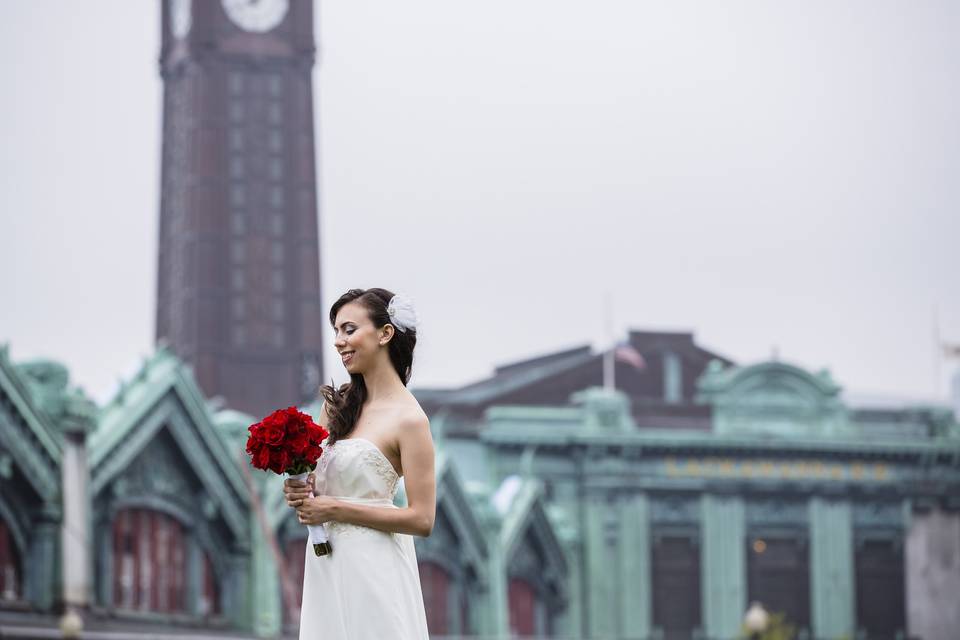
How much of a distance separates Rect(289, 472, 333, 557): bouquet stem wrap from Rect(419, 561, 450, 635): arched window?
4736cm

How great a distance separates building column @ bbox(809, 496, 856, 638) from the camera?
66.5 m

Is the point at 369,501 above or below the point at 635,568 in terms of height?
below

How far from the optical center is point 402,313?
882 cm

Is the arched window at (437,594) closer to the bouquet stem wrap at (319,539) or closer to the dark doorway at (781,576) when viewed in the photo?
the dark doorway at (781,576)

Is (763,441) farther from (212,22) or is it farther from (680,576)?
(212,22)

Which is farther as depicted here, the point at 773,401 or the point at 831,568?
the point at 773,401

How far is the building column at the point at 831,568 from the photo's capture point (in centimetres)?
6650

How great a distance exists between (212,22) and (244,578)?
31.8m

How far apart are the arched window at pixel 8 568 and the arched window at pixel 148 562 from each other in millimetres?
3475

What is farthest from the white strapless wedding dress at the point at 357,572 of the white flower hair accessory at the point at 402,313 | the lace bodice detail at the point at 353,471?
the white flower hair accessory at the point at 402,313

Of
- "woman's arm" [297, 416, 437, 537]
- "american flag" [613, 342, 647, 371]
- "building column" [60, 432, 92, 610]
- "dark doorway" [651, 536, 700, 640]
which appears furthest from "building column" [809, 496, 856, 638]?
"woman's arm" [297, 416, 437, 537]

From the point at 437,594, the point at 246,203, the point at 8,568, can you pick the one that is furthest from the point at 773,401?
the point at 8,568

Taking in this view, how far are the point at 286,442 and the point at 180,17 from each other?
6890cm

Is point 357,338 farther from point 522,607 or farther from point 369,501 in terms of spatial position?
point 522,607
